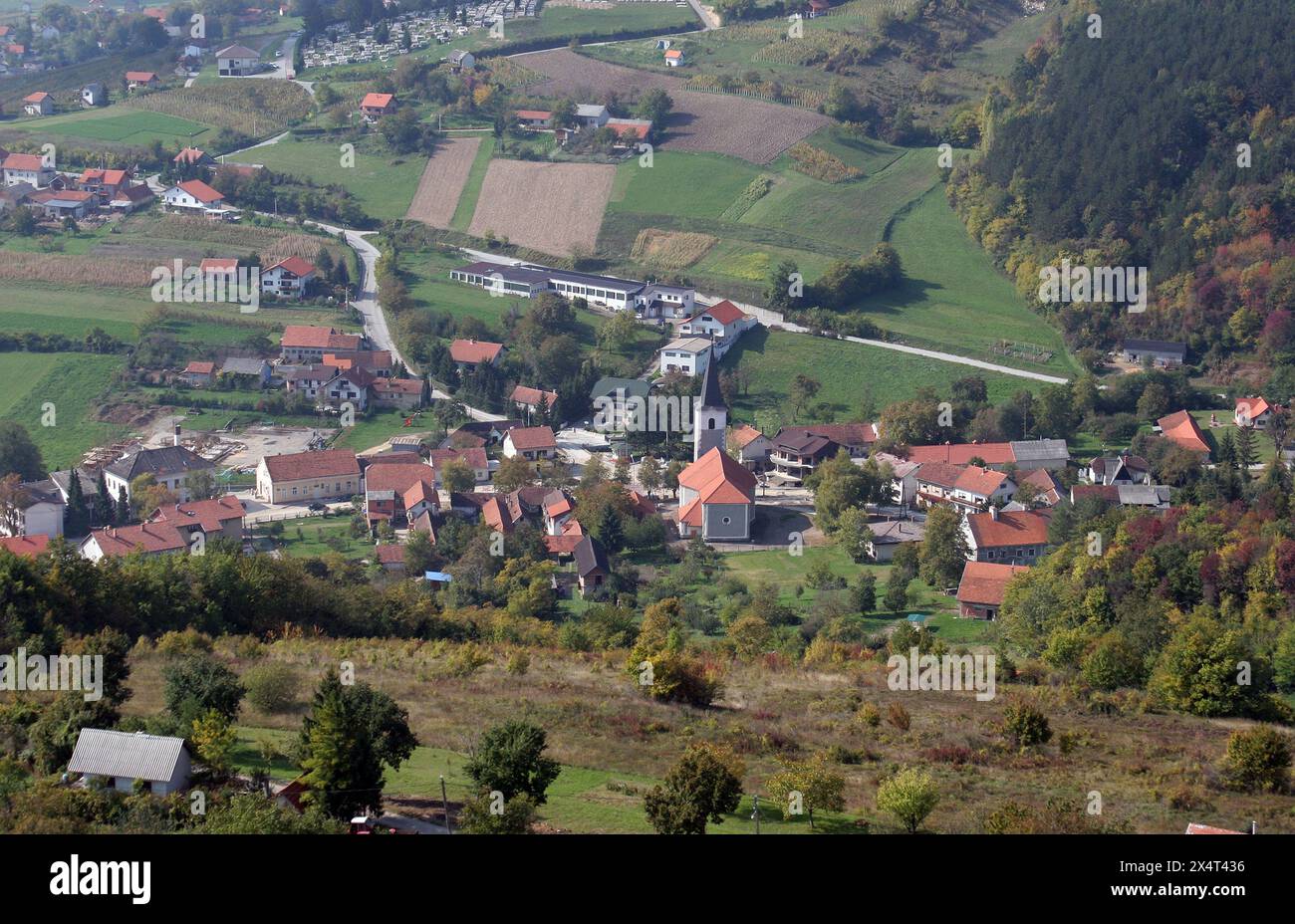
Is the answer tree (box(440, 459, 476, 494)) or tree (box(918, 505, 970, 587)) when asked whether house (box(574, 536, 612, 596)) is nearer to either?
tree (box(440, 459, 476, 494))

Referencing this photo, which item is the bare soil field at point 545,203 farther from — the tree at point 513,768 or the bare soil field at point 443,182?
the tree at point 513,768

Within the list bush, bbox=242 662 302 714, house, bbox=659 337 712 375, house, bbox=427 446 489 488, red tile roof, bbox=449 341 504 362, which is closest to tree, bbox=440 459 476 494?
house, bbox=427 446 489 488

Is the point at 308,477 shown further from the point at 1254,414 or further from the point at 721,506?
the point at 1254,414

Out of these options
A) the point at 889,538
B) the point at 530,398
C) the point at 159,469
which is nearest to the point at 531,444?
the point at 530,398

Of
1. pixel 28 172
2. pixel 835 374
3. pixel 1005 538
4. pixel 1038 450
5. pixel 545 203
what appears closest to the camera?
pixel 1005 538

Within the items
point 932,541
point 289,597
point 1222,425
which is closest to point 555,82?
point 1222,425

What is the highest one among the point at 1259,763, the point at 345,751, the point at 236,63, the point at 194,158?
the point at 236,63

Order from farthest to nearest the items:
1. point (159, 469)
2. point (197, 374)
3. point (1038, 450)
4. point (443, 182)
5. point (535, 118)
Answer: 1. point (535, 118)
2. point (443, 182)
3. point (197, 374)
4. point (1038, 450)
5. point (159, 469)
